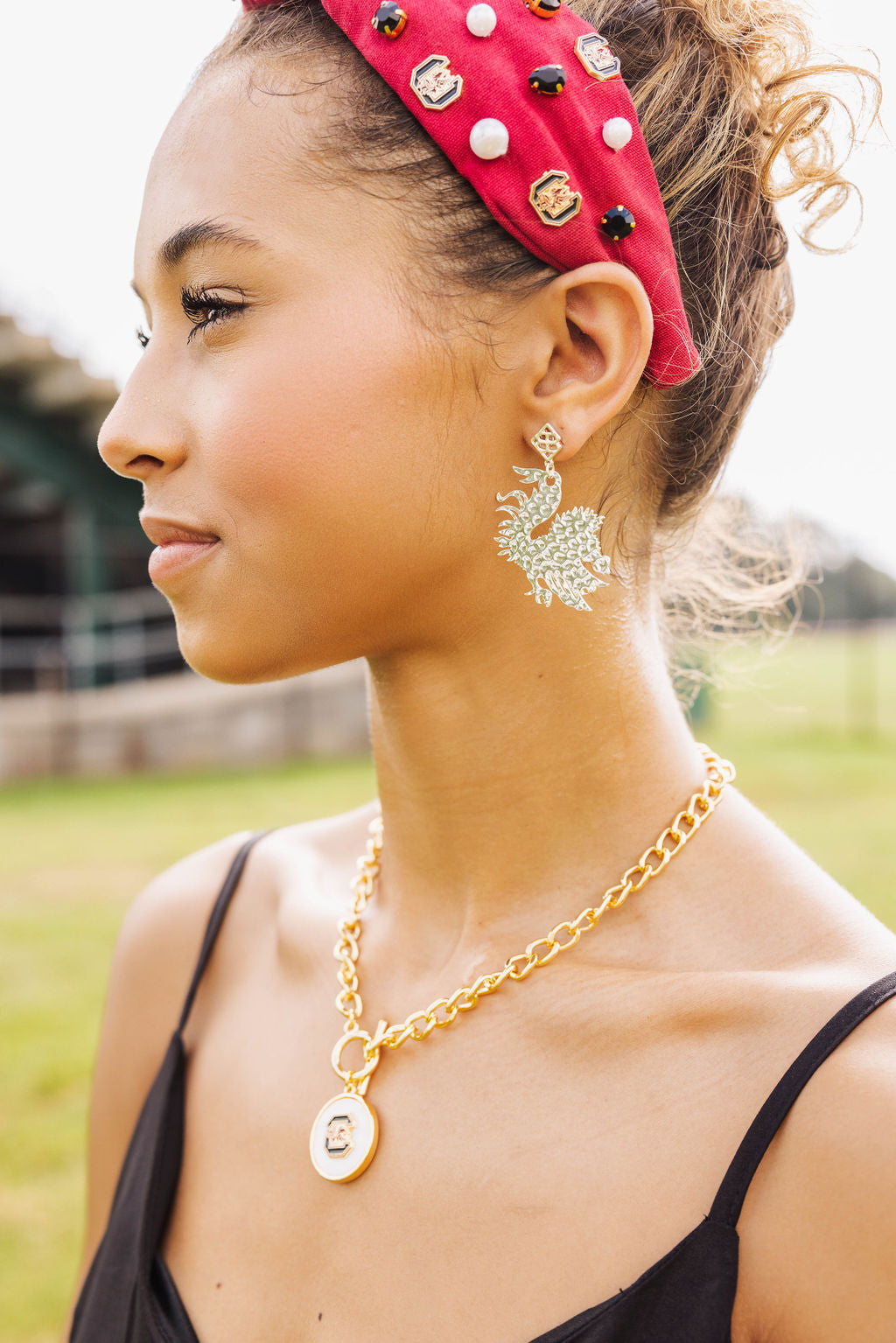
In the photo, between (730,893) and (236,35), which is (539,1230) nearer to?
(730,893)

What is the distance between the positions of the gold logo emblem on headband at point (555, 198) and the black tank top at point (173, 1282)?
3.21 ft

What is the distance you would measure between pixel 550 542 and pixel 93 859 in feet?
22.7

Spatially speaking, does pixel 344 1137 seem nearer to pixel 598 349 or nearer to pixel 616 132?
pixel 598 349

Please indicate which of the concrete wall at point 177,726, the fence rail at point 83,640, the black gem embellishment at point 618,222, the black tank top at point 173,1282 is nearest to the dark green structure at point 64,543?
the fence rail at point 83,640

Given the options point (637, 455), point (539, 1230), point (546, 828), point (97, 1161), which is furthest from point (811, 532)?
point (97, 1161)

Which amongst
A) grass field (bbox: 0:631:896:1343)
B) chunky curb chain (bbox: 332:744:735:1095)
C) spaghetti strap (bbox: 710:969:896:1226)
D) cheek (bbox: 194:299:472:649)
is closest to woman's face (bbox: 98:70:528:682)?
cheek (bbox: 194:299:472:649)

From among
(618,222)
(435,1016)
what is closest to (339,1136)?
(435,1016)

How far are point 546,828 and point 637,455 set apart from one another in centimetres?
53

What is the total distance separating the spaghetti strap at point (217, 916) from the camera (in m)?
1.93

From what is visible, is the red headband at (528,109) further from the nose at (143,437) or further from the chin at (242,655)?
the chin at (242,655)

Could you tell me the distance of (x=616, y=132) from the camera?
1.40 metres

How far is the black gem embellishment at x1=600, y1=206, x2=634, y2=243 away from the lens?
1404mm

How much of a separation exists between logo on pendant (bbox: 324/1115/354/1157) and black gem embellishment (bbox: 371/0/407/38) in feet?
4.53

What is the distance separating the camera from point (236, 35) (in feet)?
5.02
